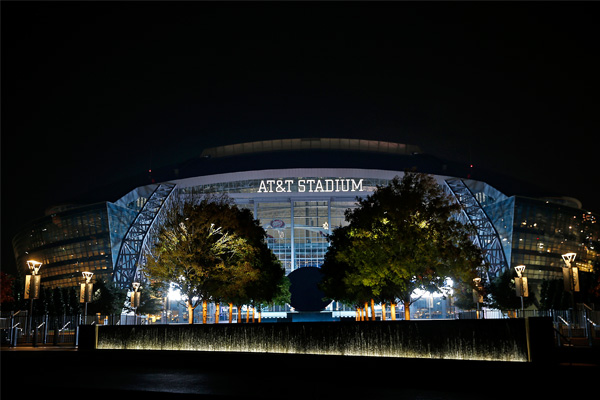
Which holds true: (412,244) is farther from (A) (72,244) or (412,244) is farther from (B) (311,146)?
(B) (311,146)

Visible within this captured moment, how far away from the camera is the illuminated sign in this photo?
332 ft

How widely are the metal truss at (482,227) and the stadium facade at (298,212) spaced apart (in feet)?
0.57

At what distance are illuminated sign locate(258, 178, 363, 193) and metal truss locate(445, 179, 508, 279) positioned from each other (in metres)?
17.6

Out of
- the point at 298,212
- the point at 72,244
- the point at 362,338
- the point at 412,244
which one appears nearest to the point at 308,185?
the point at 298,212

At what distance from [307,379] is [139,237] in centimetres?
8019

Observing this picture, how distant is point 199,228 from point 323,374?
20871 mm

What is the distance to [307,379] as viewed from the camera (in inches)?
805

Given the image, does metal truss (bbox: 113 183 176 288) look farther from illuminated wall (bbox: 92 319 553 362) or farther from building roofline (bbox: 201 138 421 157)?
illuminated wall (bbox: 92 319 553 362)

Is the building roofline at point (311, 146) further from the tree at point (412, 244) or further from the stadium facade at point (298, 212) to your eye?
the tree at point (412, 244)

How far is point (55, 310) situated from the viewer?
70.3m

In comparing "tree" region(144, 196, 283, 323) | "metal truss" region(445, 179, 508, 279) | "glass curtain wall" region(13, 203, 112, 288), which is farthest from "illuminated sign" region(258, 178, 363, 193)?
"tree" region(144, 196, 283, 323)

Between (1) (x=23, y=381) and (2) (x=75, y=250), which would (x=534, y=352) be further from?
(2) (x=75, y=250)

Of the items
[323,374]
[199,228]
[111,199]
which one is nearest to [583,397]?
[323,374]

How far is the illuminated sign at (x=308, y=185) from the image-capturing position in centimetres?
10125
